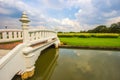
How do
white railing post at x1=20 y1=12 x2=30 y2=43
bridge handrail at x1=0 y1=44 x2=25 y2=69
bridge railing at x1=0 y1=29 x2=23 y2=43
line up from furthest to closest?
bridge railing at x1=0 y1=29 x2=23 y2=43, white railing post at x1=20 y1=12 x2=30 y2=43, bridge handrail at x1=0 y1=44 x2=25 y2=69

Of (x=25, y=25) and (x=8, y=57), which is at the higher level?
(x=25, y=25)

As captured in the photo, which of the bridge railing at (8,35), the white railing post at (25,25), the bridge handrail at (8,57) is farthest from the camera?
the bridge railing at (8,35)

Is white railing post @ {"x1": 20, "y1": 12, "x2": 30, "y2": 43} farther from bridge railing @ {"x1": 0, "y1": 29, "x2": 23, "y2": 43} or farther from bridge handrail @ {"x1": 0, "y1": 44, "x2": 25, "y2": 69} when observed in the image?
bridge railing @ {"x1": 0, "y1": 29, "x2": 23, "y2": 43}

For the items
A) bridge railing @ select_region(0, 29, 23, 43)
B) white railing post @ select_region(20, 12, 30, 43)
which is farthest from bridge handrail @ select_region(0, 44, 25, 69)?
bridge railing @ select_region(0, 29, 23, 43)

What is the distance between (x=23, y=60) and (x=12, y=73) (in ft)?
2.23

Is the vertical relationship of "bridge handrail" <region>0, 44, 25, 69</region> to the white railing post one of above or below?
below

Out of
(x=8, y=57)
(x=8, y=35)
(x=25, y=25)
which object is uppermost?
(x=25, y=25)

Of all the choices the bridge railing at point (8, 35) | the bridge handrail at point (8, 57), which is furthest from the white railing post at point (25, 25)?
the bridge railing at point (8, 35)

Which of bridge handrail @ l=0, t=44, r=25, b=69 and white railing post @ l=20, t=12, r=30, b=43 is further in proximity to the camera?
white railing post @ l=20, t=12, r=30, b=43

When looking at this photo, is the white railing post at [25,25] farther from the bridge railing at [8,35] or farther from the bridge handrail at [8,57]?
the bridge railing at [8,35]

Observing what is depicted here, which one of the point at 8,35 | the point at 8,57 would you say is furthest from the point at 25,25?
the point at 8,35

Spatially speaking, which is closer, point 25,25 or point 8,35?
point 25,25

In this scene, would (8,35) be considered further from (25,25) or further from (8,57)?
(8,57)

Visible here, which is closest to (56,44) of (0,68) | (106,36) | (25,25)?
(25,25)
